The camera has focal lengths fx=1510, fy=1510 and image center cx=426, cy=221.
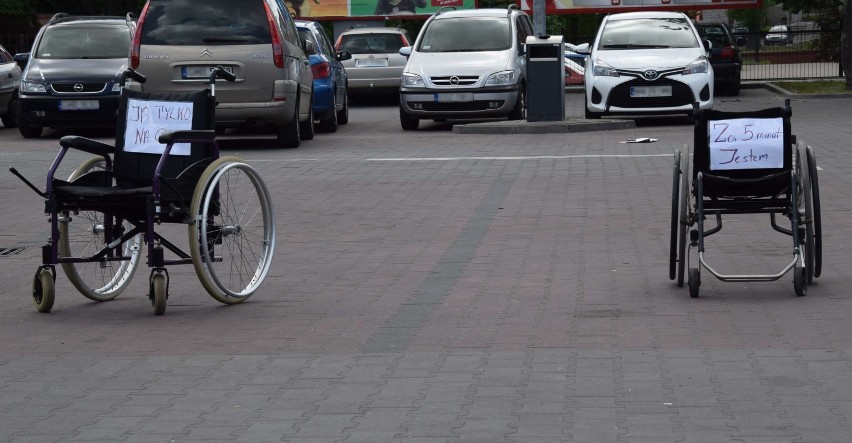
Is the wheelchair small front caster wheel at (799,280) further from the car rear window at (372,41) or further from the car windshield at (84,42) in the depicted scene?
the car rear window at (372,41)

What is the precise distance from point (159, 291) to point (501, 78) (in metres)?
14.3

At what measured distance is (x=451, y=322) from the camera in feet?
25.3

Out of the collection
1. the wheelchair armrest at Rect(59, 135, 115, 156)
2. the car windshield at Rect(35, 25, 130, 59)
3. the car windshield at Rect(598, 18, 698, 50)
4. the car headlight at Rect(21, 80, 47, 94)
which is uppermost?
the wheelchair armrest at Rect(59, 135, 115, 156)

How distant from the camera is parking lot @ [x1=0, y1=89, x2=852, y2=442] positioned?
5703 mm

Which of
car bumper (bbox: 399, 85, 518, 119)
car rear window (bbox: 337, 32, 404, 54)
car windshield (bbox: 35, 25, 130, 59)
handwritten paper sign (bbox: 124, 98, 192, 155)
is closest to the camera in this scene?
handwritten paper sign (bbox: 124, 98, 192, 155)

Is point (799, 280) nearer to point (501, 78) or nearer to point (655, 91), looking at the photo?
point (655, 91)

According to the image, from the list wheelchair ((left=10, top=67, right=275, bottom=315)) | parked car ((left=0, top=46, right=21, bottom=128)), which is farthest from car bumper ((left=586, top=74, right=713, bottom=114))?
wheelchair ((left=10, top=67, right=275, bottom=315))

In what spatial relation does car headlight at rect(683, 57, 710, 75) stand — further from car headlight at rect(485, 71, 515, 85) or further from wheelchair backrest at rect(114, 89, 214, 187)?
wheelchair backrest at rect(114, 89, 214, 187)

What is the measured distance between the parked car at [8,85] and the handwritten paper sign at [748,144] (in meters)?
18.0

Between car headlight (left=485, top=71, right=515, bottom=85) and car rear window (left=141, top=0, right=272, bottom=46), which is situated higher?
car rear window (left=141, top=0, right=272, bottom=46)

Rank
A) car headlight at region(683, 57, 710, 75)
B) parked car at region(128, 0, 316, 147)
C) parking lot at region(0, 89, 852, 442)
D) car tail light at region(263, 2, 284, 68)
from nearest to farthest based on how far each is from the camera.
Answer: parking lot at region(0, 89, 852, 442), parked car at region(128, 0, 316, 147), car tail light at region(263, 2, 284, 68), car headlight at region(683, 57, 710, 75)

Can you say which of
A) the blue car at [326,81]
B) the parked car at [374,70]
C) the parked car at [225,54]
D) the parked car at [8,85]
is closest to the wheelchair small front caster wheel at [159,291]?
the parked car at [225,54]

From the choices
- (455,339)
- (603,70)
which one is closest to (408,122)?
(603,70)

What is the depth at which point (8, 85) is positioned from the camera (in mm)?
24609
